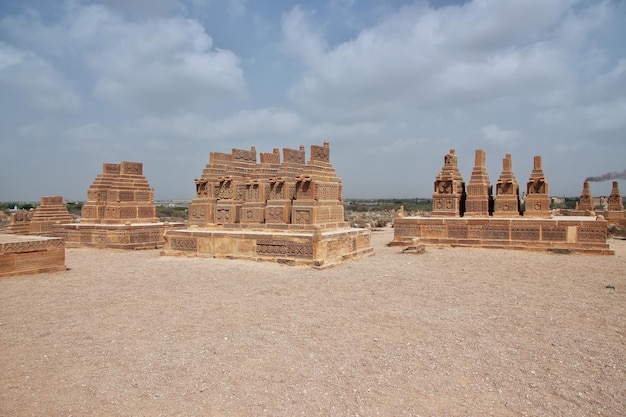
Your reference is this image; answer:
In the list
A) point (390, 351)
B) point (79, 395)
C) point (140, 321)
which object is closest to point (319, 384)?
point (390, 351)

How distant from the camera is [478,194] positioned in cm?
1714

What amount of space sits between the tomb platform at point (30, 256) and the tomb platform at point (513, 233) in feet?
35.9

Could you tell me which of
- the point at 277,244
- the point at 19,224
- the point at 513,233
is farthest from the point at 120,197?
the point at 513,233

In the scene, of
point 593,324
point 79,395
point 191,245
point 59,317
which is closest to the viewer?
point 79,395

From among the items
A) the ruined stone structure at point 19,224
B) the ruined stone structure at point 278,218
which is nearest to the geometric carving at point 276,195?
the ruined stone structure at point 278,218

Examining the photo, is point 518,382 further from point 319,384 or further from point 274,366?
point 274,366

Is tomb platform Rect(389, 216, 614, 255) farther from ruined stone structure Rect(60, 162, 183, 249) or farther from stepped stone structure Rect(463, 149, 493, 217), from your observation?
ruined stone structure Rect(60, 162, 183, 249)

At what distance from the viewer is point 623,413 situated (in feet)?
11.5

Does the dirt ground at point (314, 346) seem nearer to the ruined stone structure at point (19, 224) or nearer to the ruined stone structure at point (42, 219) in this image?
the ruined stone structure at point (42, 219)

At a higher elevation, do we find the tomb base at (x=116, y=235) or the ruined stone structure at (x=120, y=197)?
the ruined stone structure at (x=120, y=197)

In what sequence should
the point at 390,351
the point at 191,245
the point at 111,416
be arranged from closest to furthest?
the point at 111,416
the point at 390,351
the point at 191,245

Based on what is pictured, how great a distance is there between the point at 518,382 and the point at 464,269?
6.73 m

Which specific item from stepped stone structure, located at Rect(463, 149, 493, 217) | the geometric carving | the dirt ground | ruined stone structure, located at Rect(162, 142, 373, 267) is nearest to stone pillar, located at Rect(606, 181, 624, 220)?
stepped stone structure, located at Rect(463, 149, 493, 217)

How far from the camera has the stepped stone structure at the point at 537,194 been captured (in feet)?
53.6
